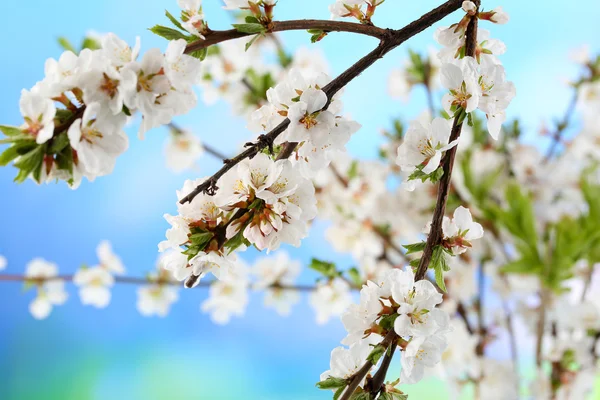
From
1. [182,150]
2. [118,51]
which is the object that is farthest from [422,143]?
[182,150]

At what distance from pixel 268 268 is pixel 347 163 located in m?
0.37

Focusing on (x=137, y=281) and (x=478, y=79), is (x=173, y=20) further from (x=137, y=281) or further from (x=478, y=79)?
(x=137, y=281)

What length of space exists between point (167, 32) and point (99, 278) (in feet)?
4.06

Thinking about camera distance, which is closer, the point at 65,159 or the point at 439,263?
the point at 65,159

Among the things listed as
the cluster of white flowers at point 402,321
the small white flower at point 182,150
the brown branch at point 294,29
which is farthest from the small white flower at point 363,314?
the small white flower at point 182,150

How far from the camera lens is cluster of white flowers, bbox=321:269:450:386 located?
580 millimetres

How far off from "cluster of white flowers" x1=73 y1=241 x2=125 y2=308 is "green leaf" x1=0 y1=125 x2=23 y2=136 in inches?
47.3

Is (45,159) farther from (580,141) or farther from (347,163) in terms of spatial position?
(580,141)

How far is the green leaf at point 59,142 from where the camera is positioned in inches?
19.4

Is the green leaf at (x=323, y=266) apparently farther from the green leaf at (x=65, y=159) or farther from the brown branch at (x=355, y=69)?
the green leaf at (x=65, y=159)

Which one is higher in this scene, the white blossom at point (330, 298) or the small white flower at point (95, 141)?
the white blossom at point (330, 298)

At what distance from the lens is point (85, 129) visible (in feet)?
1.62

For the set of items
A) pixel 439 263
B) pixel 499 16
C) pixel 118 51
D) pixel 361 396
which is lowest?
pixel 361 396

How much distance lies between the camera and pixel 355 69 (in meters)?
0.57
